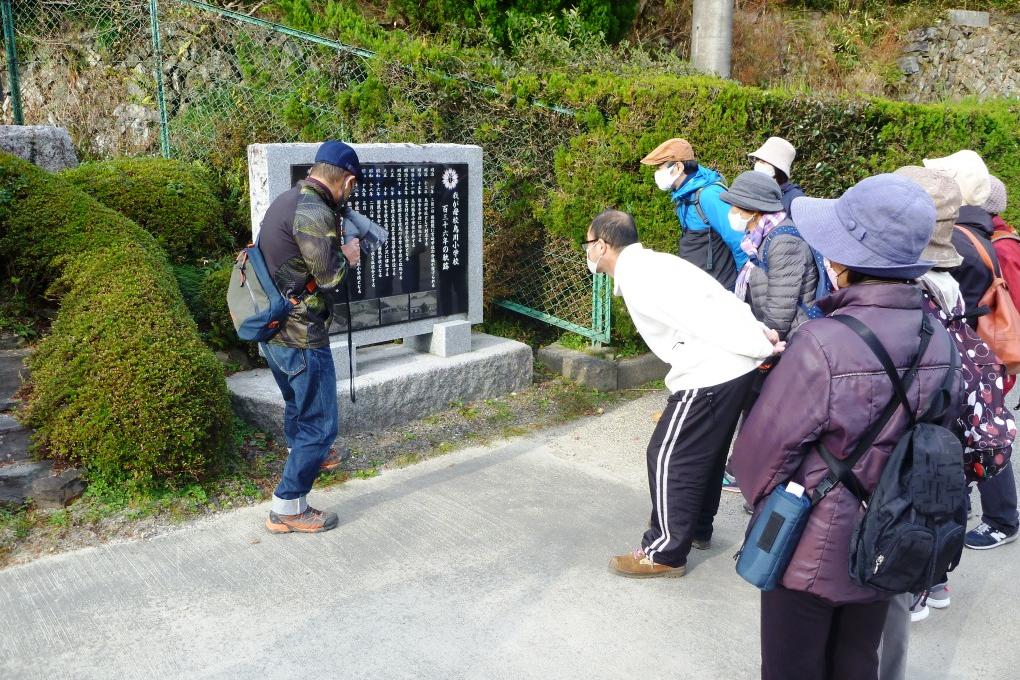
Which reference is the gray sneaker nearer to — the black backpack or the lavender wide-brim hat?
the black backpack

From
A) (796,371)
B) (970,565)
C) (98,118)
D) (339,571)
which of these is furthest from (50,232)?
(970,565)

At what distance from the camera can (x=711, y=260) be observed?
5383mm

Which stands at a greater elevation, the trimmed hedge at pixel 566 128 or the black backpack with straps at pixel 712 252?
the trimmed hedge at pixel 566 128

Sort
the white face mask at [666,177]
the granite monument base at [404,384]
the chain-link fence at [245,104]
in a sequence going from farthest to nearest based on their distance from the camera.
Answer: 1. the chain-link fence at [245,104]
2. the white face mask at [666,177]
3. the granite monument base at [404,384]

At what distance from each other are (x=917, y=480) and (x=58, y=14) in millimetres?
9159

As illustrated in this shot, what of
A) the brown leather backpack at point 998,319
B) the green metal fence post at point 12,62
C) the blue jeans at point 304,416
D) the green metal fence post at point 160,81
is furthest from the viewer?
the green metal fence post at point 12,62

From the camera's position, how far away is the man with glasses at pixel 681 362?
3377 millimetres

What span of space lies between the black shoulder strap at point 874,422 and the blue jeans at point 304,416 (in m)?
2.52

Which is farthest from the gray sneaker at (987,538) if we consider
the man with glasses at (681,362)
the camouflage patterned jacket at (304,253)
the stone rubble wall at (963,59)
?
the stone rubble wall at (963,59)

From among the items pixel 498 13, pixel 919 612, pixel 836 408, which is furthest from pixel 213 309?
pixel 498 13

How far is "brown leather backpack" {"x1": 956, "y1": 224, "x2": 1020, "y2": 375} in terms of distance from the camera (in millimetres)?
3734

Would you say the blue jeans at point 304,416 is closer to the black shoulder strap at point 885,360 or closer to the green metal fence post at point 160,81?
the black shoulder strap at point 885,360

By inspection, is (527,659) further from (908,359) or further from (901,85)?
(901,85)

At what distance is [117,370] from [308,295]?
1.05 metres
